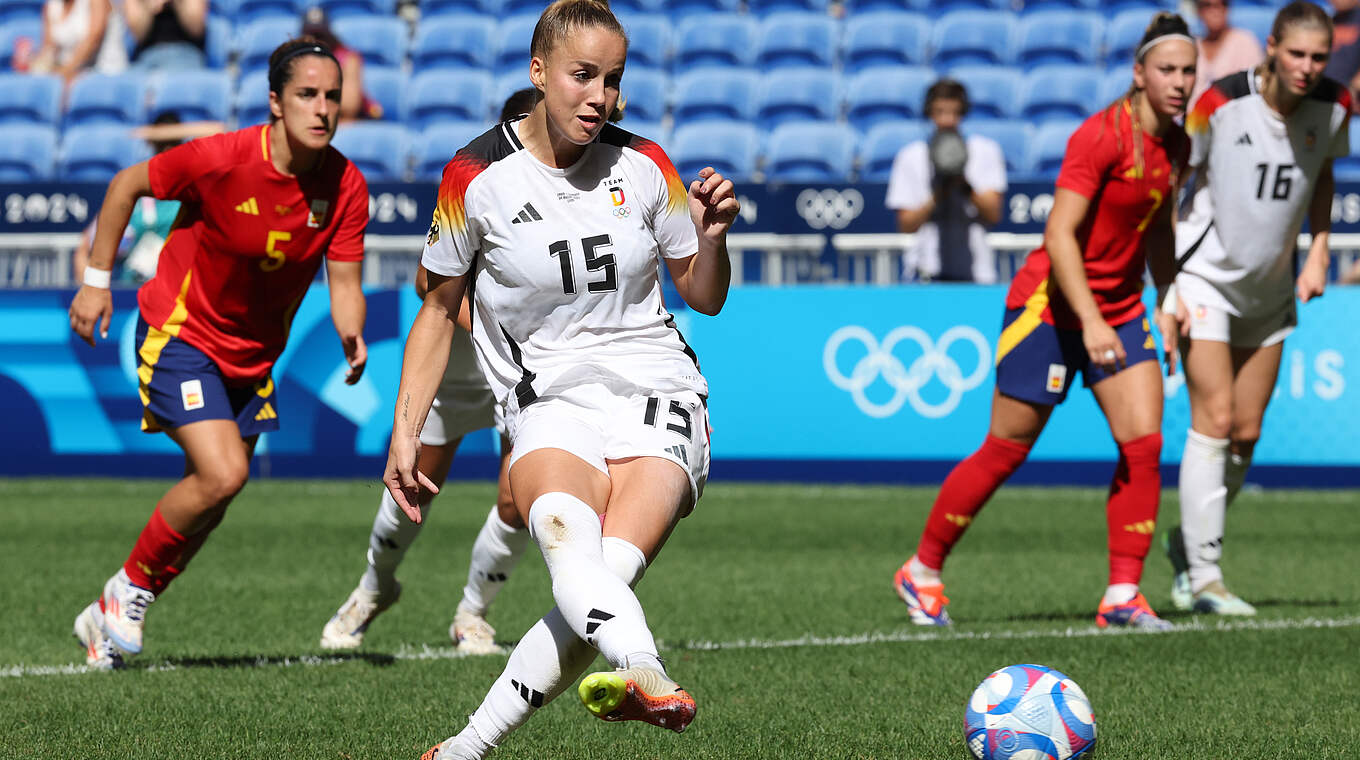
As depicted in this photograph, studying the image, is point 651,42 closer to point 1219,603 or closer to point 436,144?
point 436,144

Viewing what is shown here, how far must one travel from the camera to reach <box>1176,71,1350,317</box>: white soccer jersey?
24.1ft

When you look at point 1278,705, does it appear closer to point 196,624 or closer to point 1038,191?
point 196,624

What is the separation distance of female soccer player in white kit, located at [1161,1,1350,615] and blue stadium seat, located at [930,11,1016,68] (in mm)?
10688

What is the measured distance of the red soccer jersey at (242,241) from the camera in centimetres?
612

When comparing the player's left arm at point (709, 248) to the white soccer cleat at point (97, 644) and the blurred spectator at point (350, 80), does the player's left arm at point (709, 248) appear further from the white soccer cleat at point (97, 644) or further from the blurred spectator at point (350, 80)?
the blurred spectator at point (350, 80)

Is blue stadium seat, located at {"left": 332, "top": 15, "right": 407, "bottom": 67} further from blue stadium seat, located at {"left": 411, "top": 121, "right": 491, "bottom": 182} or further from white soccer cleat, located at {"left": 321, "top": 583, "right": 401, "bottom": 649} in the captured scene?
white soccer cleat, located at {"left": 321, "top": 583, "right": 401, "bottom": 649}

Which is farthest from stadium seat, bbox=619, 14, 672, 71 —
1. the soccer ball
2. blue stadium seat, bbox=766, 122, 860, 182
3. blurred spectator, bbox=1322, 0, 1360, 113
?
the soccer ball

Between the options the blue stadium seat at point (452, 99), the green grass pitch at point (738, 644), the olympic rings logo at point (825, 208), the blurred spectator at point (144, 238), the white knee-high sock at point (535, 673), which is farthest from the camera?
the blue stadium seat at point (452, 99)

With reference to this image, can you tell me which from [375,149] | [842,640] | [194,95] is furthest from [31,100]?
[842,640]

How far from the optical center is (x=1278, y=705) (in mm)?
5301

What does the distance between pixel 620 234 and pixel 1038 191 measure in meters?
9.54

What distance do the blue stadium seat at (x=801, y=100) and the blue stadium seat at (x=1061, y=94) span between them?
187 cm

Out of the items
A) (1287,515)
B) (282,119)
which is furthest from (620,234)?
(1287,515)

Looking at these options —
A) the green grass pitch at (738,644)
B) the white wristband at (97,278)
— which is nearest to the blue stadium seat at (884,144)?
the green grass pitch at (738,644)
